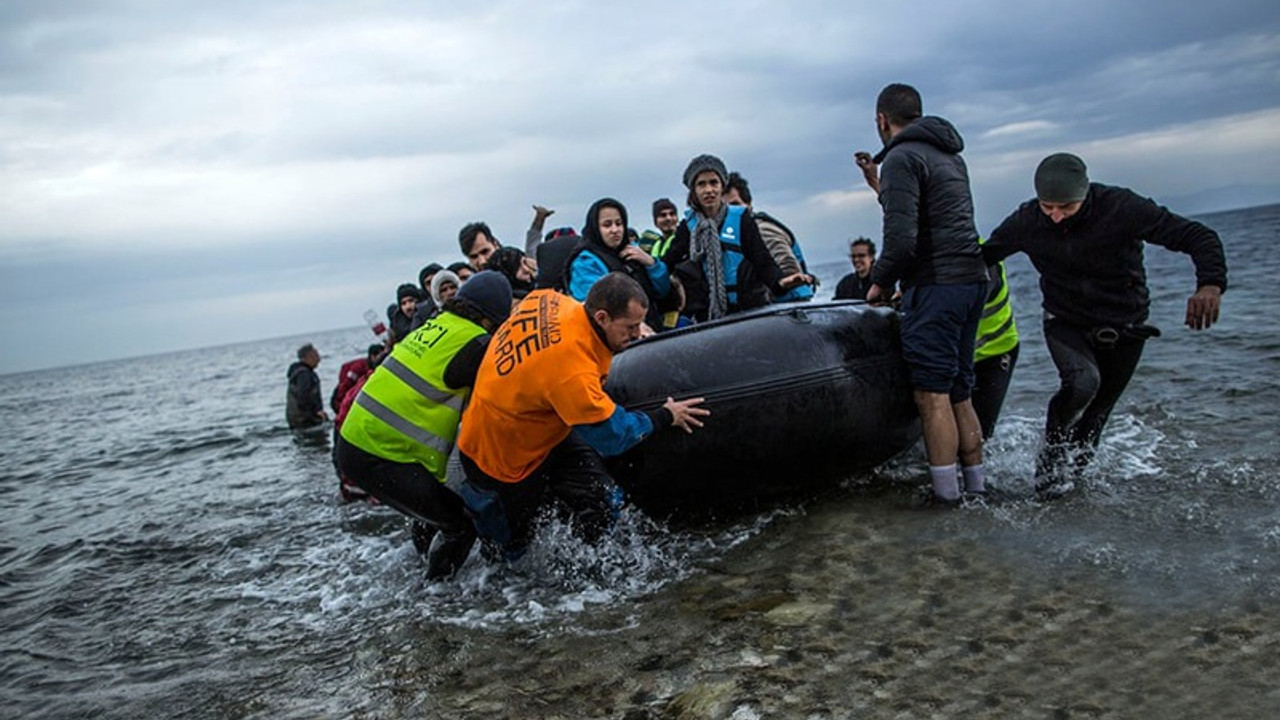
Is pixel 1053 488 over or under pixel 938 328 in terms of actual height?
under

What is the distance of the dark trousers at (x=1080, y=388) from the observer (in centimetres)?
489

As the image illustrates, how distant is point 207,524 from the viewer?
8469mm

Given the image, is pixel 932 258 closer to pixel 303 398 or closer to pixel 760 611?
pixel 760 611

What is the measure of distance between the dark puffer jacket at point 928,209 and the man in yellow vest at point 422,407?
2.09 meters

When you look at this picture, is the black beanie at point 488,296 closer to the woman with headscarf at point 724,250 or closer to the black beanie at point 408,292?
the woman with headscarf at point 724,250

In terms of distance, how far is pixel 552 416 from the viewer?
425cm

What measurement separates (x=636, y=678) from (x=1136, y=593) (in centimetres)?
201

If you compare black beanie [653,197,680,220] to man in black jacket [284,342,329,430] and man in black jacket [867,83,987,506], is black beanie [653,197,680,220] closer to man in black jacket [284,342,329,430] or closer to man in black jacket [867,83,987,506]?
man in black jacket [867,83,987,506]

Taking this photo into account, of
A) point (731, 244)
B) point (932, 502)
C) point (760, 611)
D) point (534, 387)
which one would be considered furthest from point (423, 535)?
point (932, 502)

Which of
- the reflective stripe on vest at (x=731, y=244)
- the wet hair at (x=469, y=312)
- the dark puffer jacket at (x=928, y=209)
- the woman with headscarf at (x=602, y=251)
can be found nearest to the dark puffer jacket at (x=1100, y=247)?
the dark puffer jacket at (x=928, y=209)

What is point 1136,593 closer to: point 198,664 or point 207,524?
point 198,664

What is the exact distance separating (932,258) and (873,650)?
2257 millimetres

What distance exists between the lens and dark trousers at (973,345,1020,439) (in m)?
5.60

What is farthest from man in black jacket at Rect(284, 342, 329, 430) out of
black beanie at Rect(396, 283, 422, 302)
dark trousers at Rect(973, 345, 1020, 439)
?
dark trousers at Rect(973, 345, 1020, 439)
